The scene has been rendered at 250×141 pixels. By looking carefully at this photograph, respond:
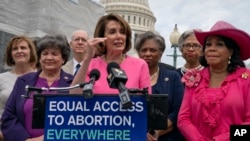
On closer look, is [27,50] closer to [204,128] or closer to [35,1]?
[204,128]

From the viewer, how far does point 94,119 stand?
6.88ft

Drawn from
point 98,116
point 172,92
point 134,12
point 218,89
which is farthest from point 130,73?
point 134,12

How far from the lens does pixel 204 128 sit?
289 centimetres

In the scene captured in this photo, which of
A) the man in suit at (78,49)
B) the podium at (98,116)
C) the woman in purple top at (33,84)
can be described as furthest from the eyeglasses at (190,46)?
the podium at (98,116)

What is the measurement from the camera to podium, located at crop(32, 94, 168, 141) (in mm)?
2068

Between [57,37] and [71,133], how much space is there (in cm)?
134

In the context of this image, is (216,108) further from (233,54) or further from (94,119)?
(94,119)

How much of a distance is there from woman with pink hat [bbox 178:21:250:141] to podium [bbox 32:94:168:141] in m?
0.85

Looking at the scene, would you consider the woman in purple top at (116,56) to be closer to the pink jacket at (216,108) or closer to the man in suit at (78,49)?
the pink jacket at (216,108)

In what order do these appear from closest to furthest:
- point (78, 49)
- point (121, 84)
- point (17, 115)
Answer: point (121, 84), point (17, 115), point (78, 49)

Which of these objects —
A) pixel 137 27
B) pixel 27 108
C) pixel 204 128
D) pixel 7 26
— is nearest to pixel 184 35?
pixel 204 128

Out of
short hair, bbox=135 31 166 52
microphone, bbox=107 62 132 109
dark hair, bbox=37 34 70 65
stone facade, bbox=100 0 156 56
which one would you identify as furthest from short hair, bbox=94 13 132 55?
stone facade, bbox=100 0 156 56

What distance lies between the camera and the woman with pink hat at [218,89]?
110 inches

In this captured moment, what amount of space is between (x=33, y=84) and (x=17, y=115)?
269mm
